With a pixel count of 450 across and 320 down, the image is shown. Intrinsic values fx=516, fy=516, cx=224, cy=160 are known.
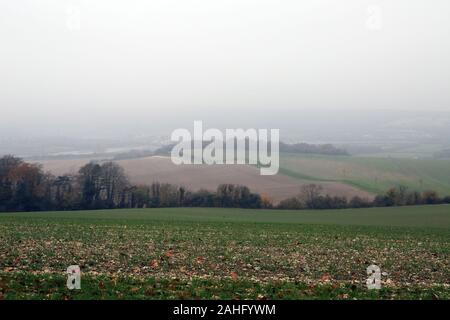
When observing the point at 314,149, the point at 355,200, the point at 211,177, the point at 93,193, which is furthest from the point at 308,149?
the point at 93,193

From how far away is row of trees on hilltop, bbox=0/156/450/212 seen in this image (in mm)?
54094

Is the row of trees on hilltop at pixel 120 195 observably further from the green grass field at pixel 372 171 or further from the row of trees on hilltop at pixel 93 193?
the green grass field at pixel 372 171

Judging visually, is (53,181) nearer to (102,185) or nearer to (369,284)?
(102,185)

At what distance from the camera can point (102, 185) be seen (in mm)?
57438

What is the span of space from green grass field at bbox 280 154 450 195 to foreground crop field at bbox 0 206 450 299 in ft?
103

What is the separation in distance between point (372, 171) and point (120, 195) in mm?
32007

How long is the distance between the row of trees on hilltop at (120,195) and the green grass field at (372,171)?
10.4 feet

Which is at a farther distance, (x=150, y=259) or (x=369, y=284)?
(x=150, y=259)

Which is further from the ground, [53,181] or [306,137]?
[306,137]

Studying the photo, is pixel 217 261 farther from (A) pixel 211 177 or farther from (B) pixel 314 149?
(B) pixel 314 149

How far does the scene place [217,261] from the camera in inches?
658
